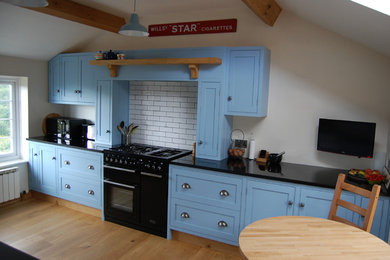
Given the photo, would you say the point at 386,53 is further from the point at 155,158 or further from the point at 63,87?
the point at 63,87

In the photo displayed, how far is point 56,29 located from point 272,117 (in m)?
3.12

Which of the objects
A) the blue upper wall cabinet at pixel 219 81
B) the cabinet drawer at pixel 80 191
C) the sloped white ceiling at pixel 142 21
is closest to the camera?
the sloped white ceiling at pixel 142 21

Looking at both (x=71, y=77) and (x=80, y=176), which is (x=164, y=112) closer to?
(x=80, y=176)

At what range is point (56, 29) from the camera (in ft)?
13.8

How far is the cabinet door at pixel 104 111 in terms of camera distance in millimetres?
4305

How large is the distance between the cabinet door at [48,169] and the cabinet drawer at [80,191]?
0.53 feet

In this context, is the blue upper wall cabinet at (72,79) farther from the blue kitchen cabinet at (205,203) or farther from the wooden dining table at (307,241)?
the wooden dining table at (307,241)

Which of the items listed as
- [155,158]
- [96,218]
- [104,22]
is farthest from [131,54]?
[96,218]

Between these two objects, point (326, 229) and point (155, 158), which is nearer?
point (326, 229)

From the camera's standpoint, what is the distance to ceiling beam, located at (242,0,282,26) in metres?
2.91

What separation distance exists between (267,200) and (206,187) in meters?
0.66

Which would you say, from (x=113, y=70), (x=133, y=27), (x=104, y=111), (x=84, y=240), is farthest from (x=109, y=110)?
(x=84, y=240)

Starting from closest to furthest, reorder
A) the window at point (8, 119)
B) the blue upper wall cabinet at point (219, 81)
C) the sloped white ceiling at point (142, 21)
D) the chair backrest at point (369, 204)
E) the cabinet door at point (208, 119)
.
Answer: the chair backrest at point (369, 204)
the sloped white ceiling at point (142, 21)
the blue upper wall cabinet at point (219, 81)
the cabinet door at point (208, 119)
the window at point (8, 119)

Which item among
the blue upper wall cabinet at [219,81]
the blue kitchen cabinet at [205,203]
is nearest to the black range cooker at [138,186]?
the blue kitchen cabinet at [205,203]
